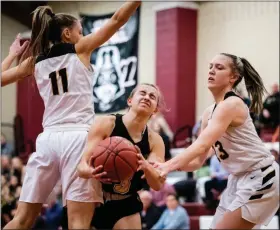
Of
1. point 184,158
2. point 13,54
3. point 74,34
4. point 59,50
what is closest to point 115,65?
point 13,54

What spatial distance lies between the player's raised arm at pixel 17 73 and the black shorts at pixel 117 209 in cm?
116

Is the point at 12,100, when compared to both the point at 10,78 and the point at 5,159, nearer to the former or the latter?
the point at 5,159

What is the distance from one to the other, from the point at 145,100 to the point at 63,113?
1.97 feet

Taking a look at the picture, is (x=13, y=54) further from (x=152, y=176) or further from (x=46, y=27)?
(x=152, y=176)

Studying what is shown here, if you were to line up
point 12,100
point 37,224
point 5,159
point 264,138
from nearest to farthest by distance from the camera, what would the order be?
1. point 37,224
2. point 264,138
3. point 5,159
4. point 12,100

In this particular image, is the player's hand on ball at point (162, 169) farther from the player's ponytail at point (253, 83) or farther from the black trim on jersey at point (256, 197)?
the player's ponytail at point (253, 83)

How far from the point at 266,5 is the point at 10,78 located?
968cm

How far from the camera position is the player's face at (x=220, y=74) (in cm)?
480

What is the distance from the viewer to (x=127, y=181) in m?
4.64

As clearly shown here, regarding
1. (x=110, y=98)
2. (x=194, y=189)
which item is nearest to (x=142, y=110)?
(x=194, y=189)

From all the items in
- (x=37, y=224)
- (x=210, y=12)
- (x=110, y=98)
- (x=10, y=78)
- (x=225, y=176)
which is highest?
(x=210, y=12)

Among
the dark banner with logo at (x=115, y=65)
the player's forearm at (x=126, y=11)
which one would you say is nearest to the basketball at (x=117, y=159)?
the player's forearm at (x=126, y=11)

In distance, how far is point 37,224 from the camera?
10812 mm

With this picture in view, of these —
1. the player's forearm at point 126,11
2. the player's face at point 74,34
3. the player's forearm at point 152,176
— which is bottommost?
the player's forearm at point 152,176
